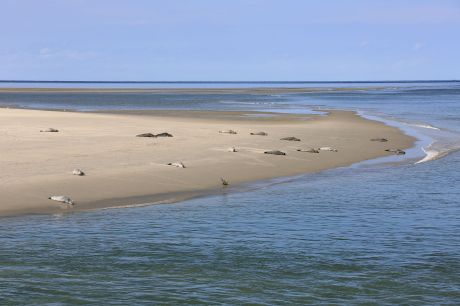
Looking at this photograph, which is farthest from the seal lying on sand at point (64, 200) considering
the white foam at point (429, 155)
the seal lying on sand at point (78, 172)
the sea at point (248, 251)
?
the white foam at point (429, 155)

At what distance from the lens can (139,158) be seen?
23297mm

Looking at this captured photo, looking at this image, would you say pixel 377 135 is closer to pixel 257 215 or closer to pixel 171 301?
pixel 257 215

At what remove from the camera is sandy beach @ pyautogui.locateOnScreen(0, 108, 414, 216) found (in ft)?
57.5

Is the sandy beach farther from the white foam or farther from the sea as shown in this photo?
the white foam

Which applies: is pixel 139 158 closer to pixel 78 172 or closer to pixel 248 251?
pixel 78 172


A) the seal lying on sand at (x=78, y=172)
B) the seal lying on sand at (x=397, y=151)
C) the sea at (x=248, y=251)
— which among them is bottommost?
the sea at (x=248, y=251)

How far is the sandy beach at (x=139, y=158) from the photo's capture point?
17.5m

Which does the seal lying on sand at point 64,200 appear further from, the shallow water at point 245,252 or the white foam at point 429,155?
the white foam at point 429,155

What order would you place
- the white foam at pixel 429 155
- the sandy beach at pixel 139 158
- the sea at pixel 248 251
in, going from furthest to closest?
the white foam at pixel 429 155 < the sandy beach at pixel 139 158 < the sea at pixel 248 251

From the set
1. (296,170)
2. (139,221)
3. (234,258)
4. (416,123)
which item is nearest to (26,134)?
(296,170)

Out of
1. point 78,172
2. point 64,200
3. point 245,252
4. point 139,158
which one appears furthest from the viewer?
point 139,158

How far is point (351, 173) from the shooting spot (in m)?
23.1

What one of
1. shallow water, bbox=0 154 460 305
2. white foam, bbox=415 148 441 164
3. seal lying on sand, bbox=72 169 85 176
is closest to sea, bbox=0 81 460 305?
shallow water, bbox=0 154 460 305

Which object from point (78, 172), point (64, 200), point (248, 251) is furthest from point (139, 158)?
point (248, 251)
